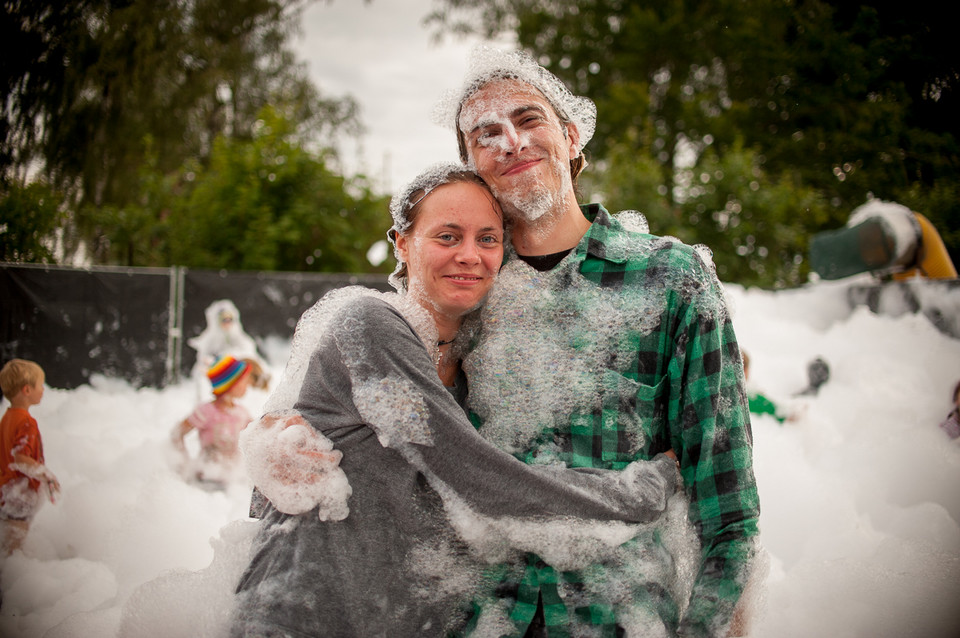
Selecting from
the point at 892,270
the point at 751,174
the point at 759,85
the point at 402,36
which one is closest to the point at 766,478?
the point at 892,270

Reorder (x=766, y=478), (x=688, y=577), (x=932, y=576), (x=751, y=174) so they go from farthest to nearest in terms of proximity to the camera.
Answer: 1. (x=751, y=174)
2. (x=766, y=478)
3. (x=932, y=576)
4. (x=688, y=577)

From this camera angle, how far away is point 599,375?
1.50 metres

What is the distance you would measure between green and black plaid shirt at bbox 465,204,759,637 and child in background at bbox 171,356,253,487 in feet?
9.85

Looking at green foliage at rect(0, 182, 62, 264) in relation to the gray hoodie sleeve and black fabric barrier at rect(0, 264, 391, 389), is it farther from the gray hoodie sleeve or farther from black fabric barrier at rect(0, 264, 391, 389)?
the gray hoodie sleeve

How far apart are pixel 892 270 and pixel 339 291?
3.67m

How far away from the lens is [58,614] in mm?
2520

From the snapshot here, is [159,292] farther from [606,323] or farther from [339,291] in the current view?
[606,323]

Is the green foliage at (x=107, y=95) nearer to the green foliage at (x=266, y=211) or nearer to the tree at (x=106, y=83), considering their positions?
the tree at (x=106, y=83)

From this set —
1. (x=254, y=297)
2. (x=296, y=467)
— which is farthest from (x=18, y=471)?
(x=254, y=297)

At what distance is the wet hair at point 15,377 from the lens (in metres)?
2.85

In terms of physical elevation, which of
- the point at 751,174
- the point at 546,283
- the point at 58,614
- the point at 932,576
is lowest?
the point at 58,614

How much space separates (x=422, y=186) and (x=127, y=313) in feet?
16.5

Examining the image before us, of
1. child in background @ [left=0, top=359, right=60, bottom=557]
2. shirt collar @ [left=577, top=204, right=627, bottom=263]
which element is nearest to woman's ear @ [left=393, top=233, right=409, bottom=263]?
shirt collar @ [left=577, top=204, right=627, bottom=263]

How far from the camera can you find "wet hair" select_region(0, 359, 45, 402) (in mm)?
2854
